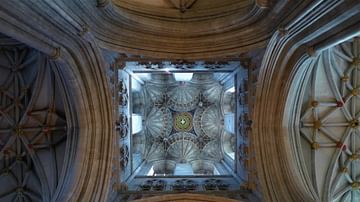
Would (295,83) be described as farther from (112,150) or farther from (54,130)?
(54,130)

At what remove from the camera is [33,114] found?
966 centimetres

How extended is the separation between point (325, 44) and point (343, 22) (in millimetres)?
769

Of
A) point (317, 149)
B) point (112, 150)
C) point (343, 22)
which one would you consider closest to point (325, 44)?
point (343, 22)

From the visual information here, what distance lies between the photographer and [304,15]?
5.91m

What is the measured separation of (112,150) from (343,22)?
7.41 meters

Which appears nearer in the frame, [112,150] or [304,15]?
[304,15]

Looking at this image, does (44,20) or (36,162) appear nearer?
(44,20)

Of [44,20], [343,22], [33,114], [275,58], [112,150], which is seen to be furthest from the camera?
[33,114]

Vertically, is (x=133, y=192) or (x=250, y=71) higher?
(x=250, y=71)

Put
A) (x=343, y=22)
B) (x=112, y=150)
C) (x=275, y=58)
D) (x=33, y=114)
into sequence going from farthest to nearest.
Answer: (x=33, y=114) → (x=112, y=150) → (x=275, y=58) → (x=343, y=22)

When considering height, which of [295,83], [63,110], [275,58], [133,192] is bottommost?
[133,192]

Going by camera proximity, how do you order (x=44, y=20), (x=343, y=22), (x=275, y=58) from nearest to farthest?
(x=343, y=22)
(x=44, y=20)
(x=275, y=58)

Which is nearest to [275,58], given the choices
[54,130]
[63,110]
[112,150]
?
[112,150]

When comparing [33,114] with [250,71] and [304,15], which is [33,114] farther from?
[304,15]
